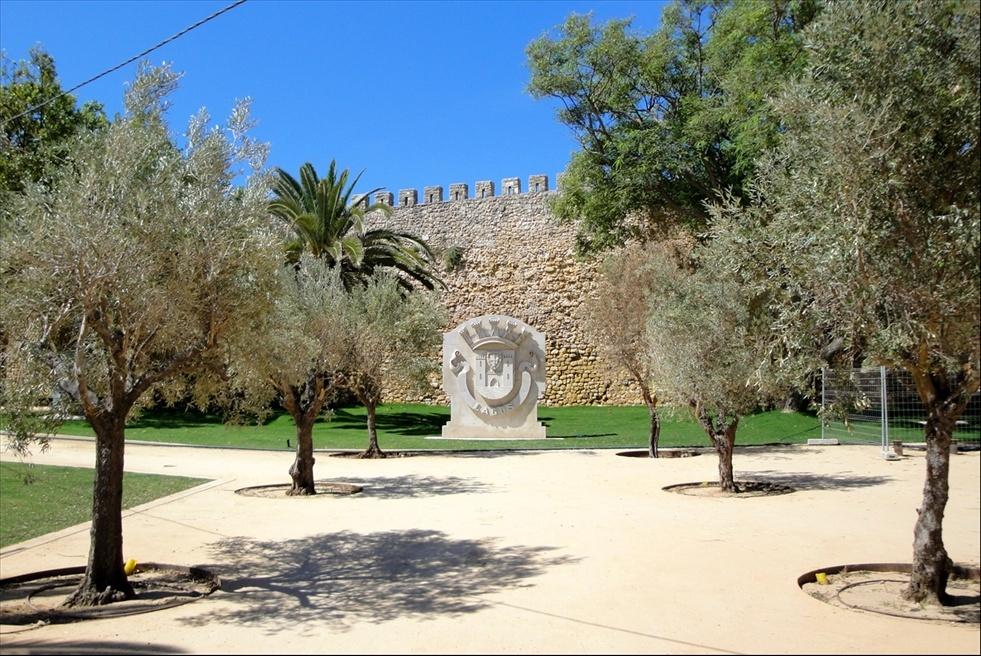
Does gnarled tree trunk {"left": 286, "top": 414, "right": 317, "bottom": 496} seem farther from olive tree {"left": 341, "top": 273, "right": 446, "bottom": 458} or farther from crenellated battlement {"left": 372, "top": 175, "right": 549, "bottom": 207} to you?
crenellated battlement {"left": 372, "top": 175, "right": 549, "bottom": 207}

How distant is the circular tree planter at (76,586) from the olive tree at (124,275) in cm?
24

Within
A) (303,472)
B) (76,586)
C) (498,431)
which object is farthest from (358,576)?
(498,431)

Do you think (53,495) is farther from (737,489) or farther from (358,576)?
(737,489)

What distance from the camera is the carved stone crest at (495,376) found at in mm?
20844

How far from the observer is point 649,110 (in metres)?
19.7

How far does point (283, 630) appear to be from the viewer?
5.56 meters

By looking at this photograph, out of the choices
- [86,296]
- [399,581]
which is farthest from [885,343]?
[86,296]

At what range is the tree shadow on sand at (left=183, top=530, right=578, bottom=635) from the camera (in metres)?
6.00

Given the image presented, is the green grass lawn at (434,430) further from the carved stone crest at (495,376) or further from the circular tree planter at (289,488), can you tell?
the circular tree planter at (289,488)

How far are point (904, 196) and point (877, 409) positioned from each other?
12585 millimetres

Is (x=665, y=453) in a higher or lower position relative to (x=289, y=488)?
higher

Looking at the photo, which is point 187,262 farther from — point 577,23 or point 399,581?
point 577,23

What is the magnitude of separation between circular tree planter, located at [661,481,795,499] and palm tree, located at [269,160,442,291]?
487 inches

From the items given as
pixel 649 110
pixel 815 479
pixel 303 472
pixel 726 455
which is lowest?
pixel 815 479
